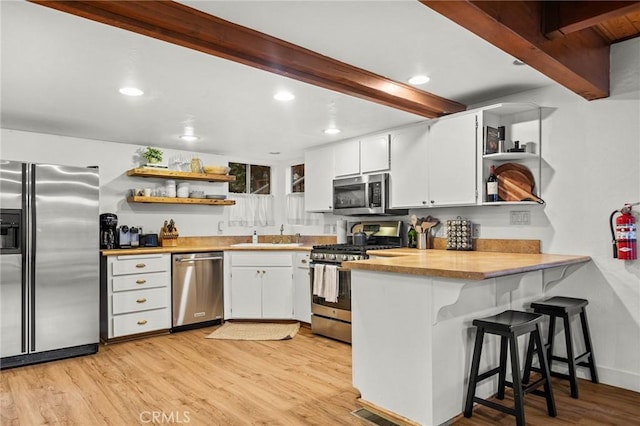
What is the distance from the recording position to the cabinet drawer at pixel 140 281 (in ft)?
13.9

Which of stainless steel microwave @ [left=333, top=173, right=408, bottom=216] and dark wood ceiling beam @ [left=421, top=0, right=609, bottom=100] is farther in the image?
stainless steel microwave @ [left=333, top=173, right=408, bottom=216]

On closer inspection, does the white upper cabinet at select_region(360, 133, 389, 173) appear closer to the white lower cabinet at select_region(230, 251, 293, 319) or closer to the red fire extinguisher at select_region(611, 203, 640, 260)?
the white lower cabinet at select_region(230, 251, 293, 319)

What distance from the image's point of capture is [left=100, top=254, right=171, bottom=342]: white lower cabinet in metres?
4.20

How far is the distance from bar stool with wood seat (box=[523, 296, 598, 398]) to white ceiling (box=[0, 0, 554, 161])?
5.27 feet

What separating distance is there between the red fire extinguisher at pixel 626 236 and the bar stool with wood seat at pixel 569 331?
1.35 ft

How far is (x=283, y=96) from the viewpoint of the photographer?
3.28 m

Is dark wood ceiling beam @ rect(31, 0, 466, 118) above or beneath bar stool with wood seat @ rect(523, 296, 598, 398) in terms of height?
above

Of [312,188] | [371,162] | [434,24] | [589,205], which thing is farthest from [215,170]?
[589,205]

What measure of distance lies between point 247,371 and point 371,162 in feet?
7.95

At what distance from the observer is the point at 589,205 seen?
3027mm

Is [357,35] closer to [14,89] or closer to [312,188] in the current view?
[14,89]

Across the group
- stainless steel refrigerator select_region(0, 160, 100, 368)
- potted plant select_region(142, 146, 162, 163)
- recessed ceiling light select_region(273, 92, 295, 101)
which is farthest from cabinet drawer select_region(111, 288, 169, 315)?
recessed ceiling light select_region(273, 92, 295, 101)

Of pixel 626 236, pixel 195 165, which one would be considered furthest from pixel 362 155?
pixel 626 236

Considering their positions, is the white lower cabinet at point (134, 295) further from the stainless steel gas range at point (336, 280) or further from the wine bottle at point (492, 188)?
the wine bottle at point (492, 188)
